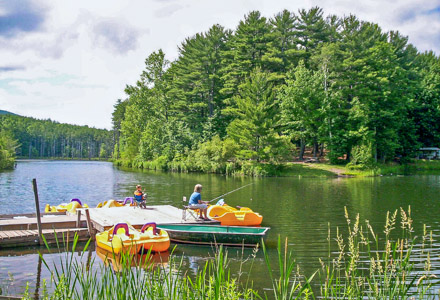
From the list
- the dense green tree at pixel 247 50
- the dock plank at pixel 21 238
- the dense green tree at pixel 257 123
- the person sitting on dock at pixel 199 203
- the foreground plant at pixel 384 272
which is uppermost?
the dense green tree at pixel 247 50

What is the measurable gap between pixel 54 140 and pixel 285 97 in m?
115

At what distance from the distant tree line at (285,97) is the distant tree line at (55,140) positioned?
254ft

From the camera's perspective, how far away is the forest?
129m

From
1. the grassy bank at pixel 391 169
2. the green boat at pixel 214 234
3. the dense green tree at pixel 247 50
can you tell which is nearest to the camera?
the green boat at pixel 214 234

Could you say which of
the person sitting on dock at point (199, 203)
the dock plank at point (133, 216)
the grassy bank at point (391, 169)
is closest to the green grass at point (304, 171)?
the grassy bank at point (391, 169)

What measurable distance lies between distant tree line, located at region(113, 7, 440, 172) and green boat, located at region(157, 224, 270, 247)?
1136 inches

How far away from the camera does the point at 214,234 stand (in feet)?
38.3

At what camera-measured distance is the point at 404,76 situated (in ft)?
159

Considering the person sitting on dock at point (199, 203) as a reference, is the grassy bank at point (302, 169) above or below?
above

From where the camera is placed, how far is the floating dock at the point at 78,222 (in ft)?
38.7

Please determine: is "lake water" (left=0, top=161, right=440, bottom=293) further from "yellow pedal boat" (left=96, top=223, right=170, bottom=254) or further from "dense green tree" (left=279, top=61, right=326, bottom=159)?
"dense green tree" (left=279, top=61, right=326, bottom=159)

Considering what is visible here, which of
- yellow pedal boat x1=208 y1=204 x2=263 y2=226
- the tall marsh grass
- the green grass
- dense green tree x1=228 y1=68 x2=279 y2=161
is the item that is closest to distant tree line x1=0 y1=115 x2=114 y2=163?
dense green tree x1=228 y1=68 x2=279 y2=161

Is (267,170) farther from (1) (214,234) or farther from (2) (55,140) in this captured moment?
(2) (55,140)

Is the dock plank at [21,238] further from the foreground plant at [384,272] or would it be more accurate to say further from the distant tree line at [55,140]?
the distant tree line at [55,140]
